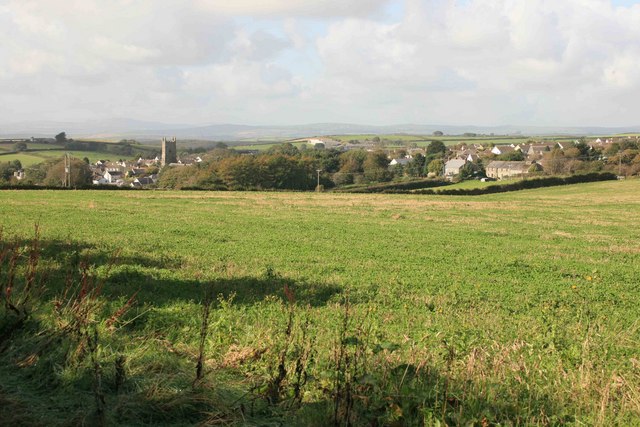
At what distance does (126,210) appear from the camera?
31.9 meters

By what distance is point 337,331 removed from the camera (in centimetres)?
792

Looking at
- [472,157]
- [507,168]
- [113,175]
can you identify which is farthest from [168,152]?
[507,168]

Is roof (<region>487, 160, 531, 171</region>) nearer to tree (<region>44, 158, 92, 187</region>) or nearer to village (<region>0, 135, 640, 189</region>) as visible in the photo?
village (<region>0, 135, 640, 189</region>)

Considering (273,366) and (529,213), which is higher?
(273,366)

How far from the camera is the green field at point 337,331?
4363 mm

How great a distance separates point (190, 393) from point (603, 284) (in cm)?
1247

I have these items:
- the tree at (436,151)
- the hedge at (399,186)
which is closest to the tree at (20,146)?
the hedge at (399,186)

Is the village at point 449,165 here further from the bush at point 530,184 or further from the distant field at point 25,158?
the bush at point 530,184

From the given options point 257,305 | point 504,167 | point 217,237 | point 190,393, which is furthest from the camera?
point 504,167

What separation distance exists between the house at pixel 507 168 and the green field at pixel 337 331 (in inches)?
3276

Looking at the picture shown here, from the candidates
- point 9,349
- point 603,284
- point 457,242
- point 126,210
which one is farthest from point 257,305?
point 126,210

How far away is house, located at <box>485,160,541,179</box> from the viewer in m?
104

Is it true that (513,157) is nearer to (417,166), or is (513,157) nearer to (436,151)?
(417,166)

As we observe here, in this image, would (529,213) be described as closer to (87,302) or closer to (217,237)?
(217,237)
